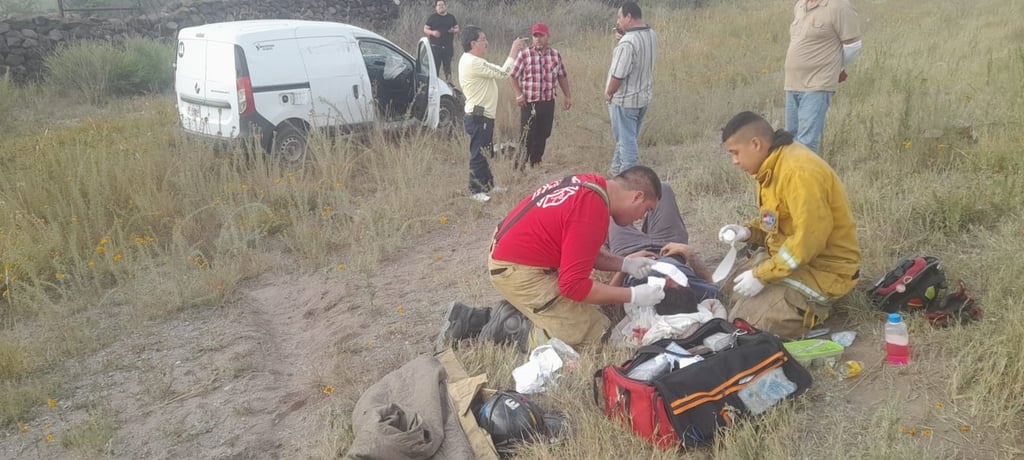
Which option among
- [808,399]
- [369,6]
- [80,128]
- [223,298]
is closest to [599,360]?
[808,399]

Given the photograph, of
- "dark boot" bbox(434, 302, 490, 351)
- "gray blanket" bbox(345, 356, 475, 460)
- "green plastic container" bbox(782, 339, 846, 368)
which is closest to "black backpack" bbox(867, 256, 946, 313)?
"green plastic container" bbox(782, 339, 846, 368)

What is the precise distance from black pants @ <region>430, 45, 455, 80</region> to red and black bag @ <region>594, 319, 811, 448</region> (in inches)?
415

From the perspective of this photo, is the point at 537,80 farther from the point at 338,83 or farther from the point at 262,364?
the point at 262,364

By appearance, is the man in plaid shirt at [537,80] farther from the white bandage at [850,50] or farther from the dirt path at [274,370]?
the white bandage at [850,50]

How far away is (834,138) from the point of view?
22.9ft

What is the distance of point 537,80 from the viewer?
799cm

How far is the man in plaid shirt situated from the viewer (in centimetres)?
798

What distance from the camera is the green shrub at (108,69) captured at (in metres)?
14.6

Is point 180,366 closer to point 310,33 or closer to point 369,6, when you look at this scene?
point 310,33

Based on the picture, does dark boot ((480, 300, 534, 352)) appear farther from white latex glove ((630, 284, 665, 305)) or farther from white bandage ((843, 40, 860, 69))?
white bandage ((843, 40, 860, 69))

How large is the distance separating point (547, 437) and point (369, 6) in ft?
60.9

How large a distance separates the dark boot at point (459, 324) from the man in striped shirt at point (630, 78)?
3.06 meters

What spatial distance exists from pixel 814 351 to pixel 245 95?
6517 mm

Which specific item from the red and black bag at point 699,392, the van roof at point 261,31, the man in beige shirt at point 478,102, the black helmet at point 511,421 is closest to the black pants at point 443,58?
the van roof at point 261,31
